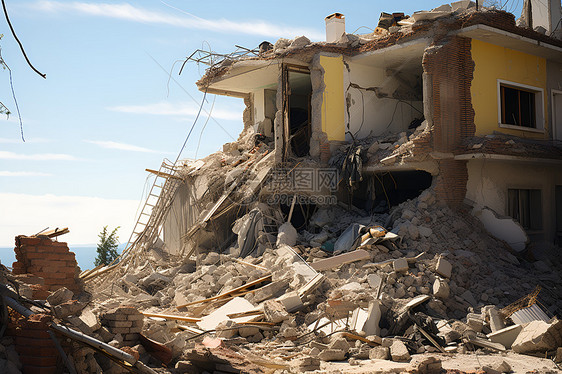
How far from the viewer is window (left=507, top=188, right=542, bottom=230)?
16156 millimetres

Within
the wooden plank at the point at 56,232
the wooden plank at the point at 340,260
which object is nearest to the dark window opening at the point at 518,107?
the wooden plank at the point at 340,260

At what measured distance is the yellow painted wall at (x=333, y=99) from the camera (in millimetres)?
15875

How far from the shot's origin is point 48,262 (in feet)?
30.1

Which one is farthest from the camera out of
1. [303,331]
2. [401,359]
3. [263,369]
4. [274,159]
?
[274,159]

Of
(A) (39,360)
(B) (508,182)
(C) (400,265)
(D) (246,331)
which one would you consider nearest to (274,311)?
(D) (246,331)

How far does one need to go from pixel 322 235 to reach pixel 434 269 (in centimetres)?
322

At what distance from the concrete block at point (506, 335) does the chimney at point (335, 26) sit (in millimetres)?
10035

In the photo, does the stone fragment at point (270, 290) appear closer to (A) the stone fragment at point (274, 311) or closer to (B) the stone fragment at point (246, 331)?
(A) the stone fragment at point (274, 311)

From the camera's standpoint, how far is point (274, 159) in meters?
15.9

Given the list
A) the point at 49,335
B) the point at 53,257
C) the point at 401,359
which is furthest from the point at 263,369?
the point at 53,257

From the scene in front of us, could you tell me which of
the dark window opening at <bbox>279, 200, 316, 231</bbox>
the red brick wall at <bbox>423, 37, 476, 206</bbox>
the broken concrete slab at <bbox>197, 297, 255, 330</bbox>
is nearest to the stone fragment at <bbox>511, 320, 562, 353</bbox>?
the broken concrete slab at <bbox>197, 297, 255, 330</bbox>

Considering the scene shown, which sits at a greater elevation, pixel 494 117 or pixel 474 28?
pixel 474 28

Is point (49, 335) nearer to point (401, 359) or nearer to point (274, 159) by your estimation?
point (401, 359)

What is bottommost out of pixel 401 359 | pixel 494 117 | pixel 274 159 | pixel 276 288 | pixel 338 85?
pixel 401 359
